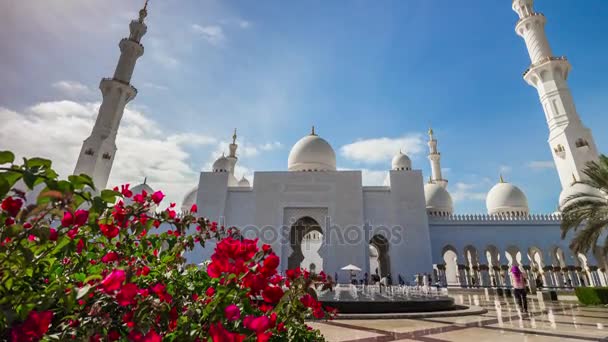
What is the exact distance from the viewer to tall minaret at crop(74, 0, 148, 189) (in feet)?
55.5

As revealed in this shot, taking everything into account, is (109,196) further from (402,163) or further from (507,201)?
(507,201)

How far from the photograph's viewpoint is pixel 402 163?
63.0ft

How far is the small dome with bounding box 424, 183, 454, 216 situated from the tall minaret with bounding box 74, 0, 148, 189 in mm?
19989

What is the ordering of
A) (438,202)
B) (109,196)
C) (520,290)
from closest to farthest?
(109,196), (520,290), (438,202)

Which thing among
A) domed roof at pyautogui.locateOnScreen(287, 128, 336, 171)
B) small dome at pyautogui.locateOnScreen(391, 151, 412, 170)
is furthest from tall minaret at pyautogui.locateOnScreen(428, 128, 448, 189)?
domed roof at pyautogui.locateOnScreen(287, 128, 336, 171)

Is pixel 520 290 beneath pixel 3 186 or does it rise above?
beneath

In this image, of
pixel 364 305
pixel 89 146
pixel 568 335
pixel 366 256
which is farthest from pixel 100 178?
pixel 568 335

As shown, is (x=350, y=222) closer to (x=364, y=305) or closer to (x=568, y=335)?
(x=364, y=305)

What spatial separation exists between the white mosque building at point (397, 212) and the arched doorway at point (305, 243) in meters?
0.17

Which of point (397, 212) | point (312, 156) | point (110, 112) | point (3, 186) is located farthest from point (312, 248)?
point (3, 186)

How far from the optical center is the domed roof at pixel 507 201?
20550 mm

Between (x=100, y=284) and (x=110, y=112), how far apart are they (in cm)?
2058

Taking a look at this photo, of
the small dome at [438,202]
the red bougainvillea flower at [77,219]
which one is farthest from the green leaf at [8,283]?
the small dome at [438,202]

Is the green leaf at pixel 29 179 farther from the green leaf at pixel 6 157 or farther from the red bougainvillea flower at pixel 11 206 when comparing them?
the red bougainvillea flower at pixel 11 206
